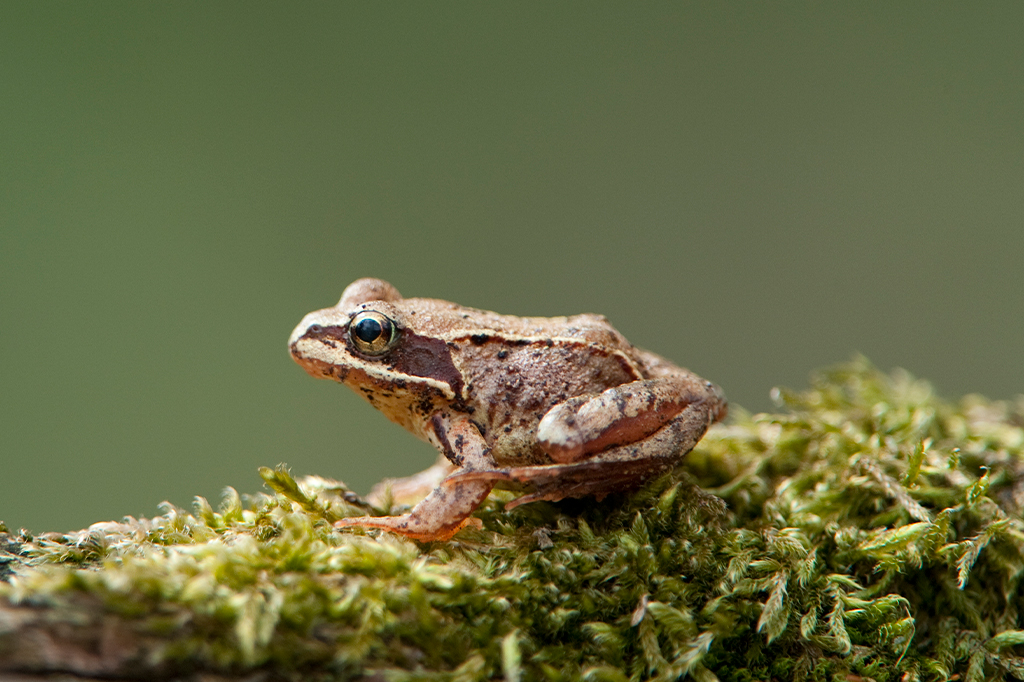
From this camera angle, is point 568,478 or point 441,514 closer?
point 441,514

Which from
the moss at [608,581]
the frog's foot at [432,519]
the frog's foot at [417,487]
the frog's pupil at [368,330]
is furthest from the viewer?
the frog's foot at [417,487]

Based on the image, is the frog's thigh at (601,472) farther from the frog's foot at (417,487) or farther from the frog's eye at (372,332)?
the frog's foot at (417,487)

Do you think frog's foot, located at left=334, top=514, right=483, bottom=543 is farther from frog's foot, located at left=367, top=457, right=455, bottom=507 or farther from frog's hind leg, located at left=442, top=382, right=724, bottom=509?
frog's foot, located at left=367, top=457, right=455, bottom=507

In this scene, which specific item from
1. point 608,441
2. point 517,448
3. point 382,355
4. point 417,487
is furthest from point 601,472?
point 417,487

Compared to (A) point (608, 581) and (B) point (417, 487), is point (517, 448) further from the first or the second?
(B) point (417, 487)

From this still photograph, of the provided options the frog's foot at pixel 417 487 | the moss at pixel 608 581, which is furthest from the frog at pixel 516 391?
the frog's foot at pixel 417 487

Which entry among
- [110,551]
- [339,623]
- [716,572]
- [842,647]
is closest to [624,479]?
[716,572]
